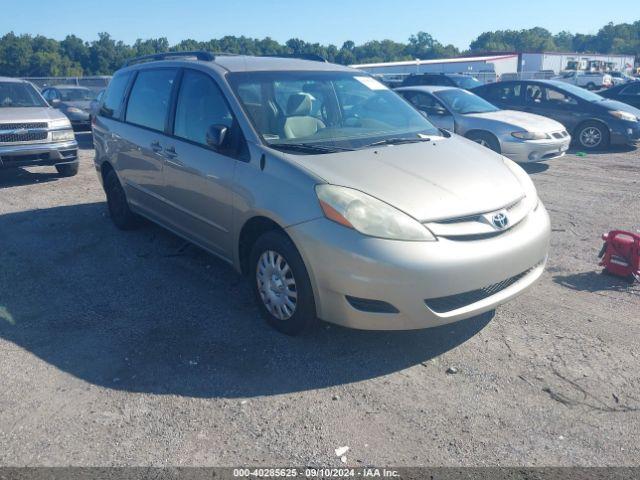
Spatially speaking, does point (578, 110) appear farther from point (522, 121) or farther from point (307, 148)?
point (307, 148)

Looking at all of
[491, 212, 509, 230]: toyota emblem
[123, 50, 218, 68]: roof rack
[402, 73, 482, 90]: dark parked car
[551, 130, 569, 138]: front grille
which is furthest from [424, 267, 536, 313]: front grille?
[402, 73, 482, 90]: dark parked car

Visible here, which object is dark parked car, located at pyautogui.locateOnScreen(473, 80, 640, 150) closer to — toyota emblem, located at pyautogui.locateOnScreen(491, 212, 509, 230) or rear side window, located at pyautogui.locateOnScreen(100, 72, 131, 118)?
rear side window, located at pyautogui.locateOnScreen(100, 72, 131, 118)

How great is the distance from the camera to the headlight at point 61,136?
9561mm

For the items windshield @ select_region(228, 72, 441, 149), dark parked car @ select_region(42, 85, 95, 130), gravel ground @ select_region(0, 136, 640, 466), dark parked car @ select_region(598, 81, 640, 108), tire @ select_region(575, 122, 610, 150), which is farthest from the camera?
dark parked car @ select_region(42, 85, 95, 130)

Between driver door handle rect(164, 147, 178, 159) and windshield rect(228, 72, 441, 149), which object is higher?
windshield rect(228, 72, 441, 149)

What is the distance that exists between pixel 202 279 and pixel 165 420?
2.14 m

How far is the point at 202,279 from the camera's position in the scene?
17.1ft

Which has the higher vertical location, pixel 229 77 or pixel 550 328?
pixel 229 77

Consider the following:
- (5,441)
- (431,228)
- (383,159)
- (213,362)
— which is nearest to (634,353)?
(431,228)

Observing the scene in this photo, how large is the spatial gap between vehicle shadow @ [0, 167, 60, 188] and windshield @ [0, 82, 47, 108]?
1.13m

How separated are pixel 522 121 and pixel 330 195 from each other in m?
7.97

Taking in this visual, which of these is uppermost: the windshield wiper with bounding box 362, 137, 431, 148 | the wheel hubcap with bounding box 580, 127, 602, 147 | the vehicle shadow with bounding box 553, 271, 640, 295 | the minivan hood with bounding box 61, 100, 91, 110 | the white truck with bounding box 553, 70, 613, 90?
the windshield wiper with bounding box 362, 137, 431, 148

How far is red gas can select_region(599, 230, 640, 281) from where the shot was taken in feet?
15.9

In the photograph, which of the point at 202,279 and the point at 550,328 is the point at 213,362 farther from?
the point at 550,328
